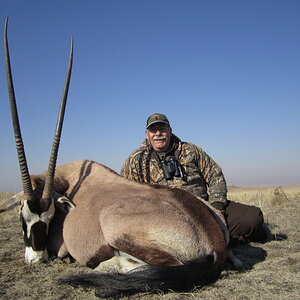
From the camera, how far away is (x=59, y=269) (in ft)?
12.3

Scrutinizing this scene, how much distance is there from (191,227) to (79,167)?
7.69ft

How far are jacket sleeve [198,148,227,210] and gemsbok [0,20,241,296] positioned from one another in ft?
3.97

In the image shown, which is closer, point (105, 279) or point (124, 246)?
point (105, 279)

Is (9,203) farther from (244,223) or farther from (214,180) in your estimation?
(244,223)

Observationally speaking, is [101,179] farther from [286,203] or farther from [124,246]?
[286,203]

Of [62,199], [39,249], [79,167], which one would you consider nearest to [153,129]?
[79,167]

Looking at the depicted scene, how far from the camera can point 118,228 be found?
315cm

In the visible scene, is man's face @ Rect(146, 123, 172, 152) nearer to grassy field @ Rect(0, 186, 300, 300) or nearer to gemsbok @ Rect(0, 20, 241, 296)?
gemsbok @ Rect(0, 20, 241, 296)

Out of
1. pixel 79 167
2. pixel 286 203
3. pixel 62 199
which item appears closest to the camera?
pixel 62 199

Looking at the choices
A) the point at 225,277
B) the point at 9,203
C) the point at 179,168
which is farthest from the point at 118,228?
the point at 179,168

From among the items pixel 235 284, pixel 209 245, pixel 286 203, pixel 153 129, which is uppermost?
pixel 153 129

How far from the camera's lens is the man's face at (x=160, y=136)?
5.41 meters

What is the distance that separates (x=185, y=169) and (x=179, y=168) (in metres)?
0.14

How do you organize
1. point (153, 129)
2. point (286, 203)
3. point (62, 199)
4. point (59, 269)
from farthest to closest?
point (286, 203)
point (153, 129)
point (62, 199)
point (59, 269)
